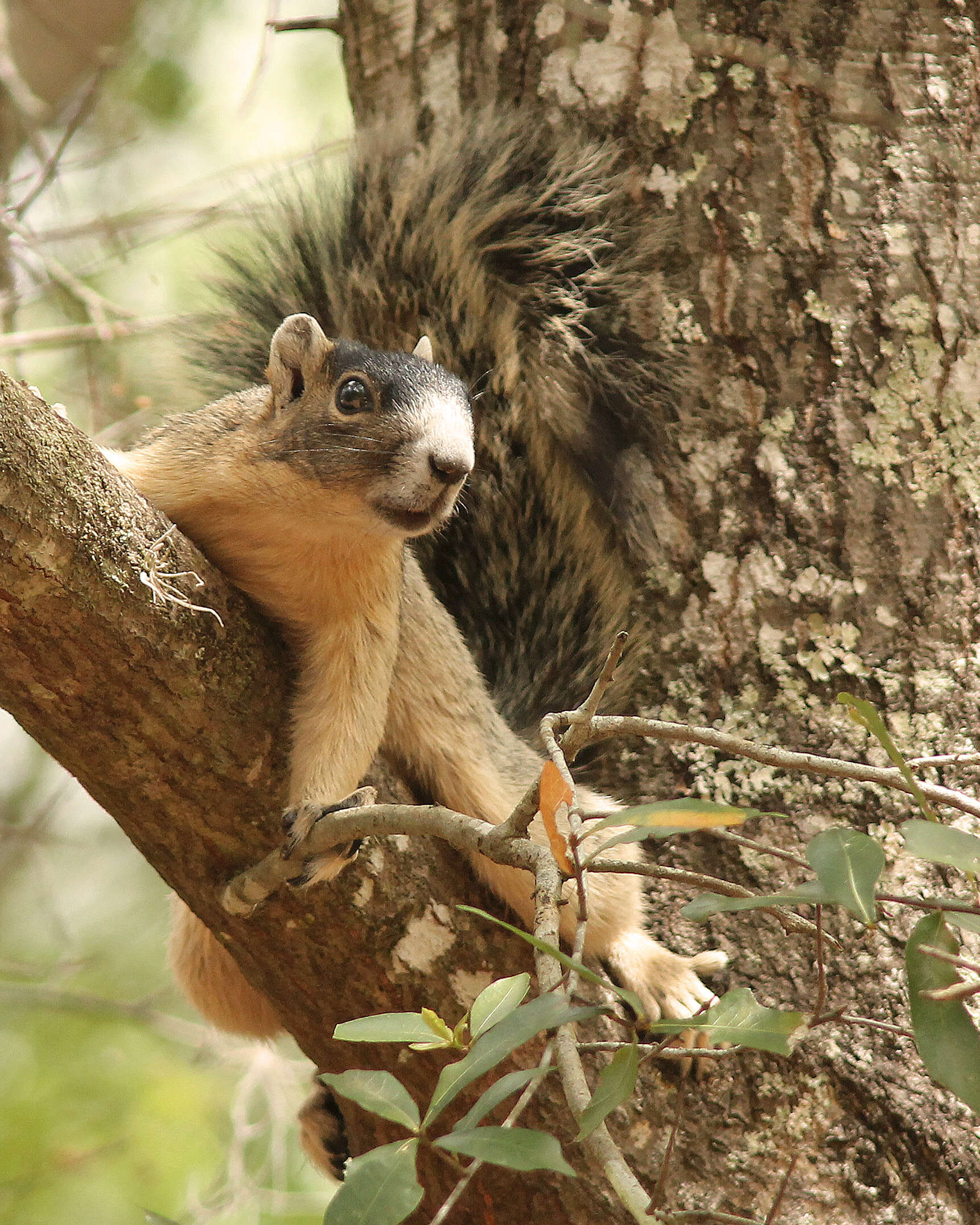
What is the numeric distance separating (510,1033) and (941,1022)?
0.35 meters

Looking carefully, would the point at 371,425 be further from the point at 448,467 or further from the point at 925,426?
the point at 925,426

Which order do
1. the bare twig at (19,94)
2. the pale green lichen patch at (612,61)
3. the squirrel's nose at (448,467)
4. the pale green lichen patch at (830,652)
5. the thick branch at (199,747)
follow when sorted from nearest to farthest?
1. the thick branch at (199,747)
2. the squirrel's nose at (448,467)
3. the pale green lichen patch at (830,652)
4. the pale green lichen patch at (612,61)
5. the bare twig at (19,94)

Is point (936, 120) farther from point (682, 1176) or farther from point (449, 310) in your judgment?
point (682, 1176)

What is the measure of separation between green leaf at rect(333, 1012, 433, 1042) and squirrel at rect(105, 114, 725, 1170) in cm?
45

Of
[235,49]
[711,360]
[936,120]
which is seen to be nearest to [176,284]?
[235,49]

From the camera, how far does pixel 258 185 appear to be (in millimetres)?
2447

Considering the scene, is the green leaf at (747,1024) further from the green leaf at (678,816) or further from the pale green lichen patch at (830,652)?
the pale green lichen patch at (830,652)

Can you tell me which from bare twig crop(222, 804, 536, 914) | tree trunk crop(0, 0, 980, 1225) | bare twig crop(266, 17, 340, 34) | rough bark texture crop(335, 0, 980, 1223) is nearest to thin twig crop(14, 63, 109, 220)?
bare twig crop(266, 17, 340, 34)

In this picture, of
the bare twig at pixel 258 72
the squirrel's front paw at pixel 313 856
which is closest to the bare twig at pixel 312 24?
the bare twig at pixel 258 72

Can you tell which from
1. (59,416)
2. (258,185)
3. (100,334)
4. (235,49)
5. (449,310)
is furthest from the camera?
(235,49)

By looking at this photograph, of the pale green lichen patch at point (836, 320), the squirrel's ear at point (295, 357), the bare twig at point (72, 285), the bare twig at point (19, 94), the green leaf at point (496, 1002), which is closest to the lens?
the green leaf at point (496, 1002)

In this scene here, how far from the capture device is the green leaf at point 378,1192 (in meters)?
0.88

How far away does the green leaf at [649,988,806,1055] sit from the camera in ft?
3.26

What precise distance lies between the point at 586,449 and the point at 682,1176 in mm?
1180
